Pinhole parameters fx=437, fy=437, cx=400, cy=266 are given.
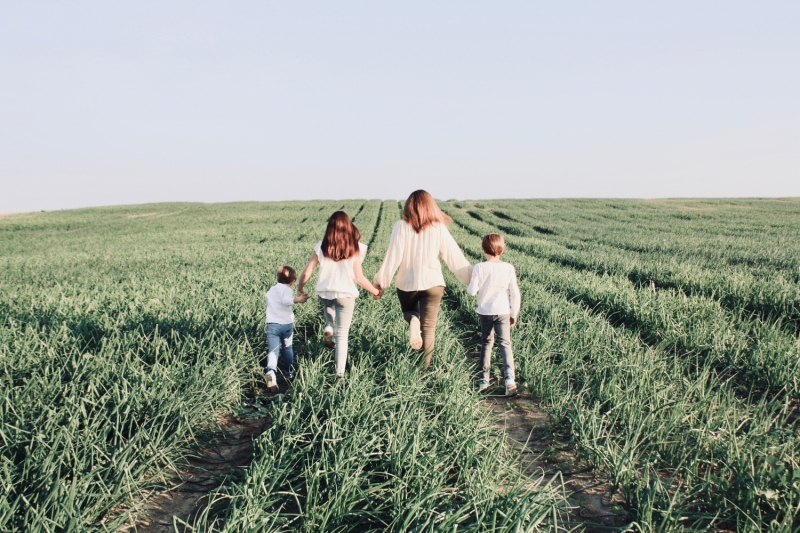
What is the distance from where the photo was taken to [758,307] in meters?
7.48

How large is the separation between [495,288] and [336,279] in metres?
1.71

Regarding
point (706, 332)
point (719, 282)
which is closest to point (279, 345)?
point (706, 332)

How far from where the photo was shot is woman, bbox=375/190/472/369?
4750 mm

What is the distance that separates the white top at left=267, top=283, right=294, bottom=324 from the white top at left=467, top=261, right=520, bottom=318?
6.63 feet

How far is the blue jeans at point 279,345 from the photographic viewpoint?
15.8ft

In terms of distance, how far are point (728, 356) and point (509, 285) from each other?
9.13 ft

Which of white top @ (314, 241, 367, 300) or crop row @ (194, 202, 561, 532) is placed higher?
white top @ (314, 241, 367, 300)

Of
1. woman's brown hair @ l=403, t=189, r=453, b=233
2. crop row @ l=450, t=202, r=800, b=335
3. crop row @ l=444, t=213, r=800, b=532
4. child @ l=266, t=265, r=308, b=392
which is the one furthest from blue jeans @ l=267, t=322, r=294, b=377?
crop row @ l=450, t=202, r=800, b=335

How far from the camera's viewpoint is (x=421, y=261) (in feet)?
15.6

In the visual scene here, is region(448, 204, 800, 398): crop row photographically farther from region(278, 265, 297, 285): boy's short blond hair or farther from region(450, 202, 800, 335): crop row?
region(278, 265, 297, 285): boy's short blond hair

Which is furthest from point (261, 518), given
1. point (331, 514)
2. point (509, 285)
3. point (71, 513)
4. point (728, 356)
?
point (728, 356)

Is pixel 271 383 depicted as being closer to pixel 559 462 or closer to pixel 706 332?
pixel 559 462

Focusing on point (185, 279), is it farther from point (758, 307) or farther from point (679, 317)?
point (758, 307)

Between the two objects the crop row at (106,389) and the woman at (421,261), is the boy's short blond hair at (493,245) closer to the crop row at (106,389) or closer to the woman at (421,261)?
the woman at (421,261)
